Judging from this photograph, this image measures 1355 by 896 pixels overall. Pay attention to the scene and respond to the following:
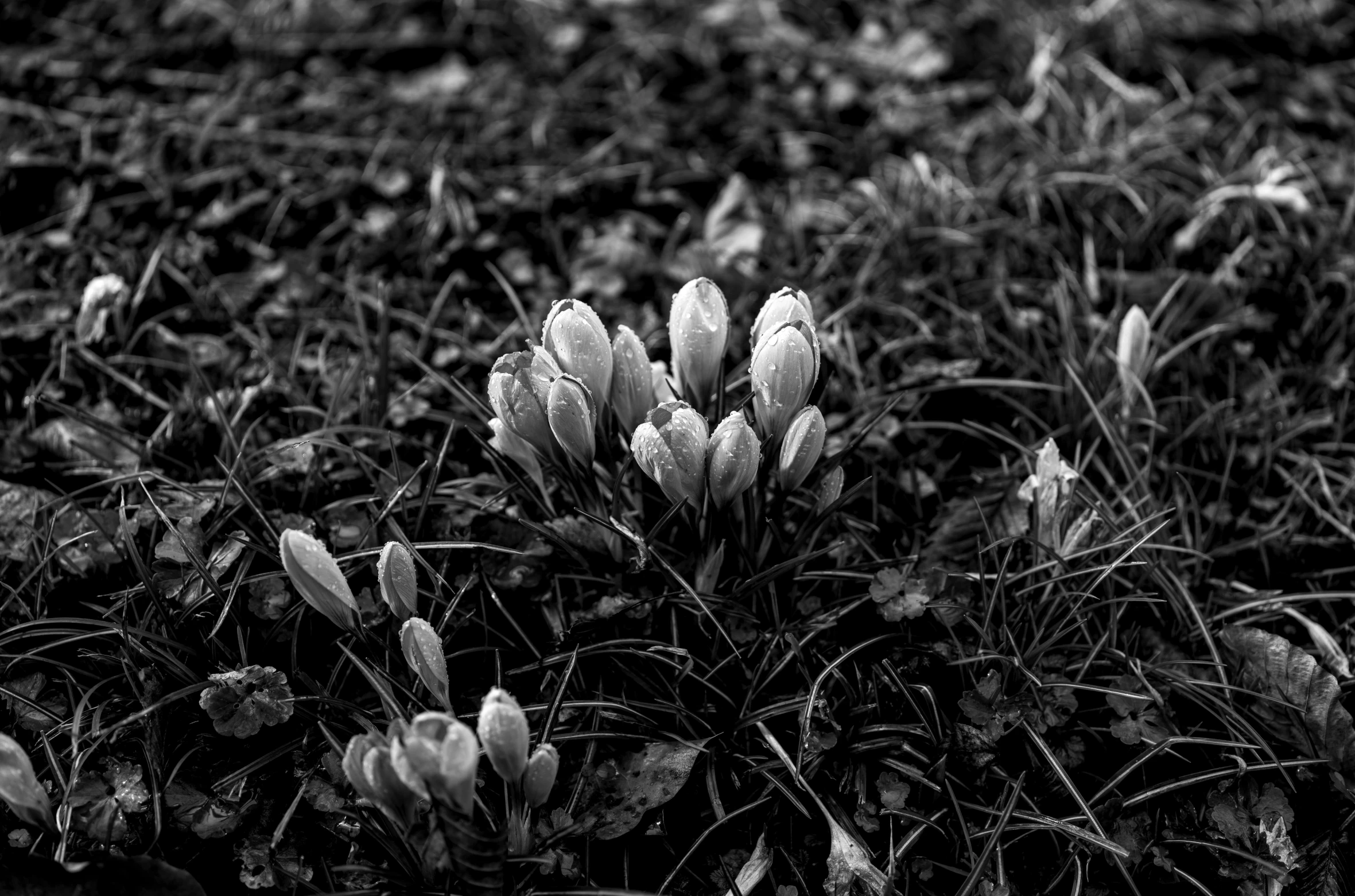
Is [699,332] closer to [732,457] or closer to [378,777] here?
[732,457]

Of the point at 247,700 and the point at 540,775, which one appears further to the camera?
the point at 247,700

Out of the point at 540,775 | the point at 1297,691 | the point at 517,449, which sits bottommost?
the point at 1297,691

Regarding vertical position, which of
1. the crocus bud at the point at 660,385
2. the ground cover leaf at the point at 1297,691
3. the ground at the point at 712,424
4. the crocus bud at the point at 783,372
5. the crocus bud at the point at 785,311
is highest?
the crocus bud at the point at 785,311

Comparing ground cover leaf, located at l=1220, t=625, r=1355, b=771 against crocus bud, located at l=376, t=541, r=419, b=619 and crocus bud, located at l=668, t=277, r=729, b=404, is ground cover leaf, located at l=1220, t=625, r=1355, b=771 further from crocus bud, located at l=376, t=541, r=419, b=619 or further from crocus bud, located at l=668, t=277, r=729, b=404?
crocus bud, located at l=376, t=541, r=419, b=619

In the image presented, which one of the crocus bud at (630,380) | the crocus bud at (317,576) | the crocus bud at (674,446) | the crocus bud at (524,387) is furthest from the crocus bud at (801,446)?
the crocus bud at (317,576)

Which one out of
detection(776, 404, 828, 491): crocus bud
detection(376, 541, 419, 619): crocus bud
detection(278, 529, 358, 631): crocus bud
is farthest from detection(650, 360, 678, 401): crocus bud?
detection(278, 529, 358, 631): crocus bud

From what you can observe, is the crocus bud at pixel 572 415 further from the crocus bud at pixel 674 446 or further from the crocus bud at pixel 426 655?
the crocus bud at pixel 426 655

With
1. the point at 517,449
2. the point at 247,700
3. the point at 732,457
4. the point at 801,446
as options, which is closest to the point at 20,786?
the point at 247,700
